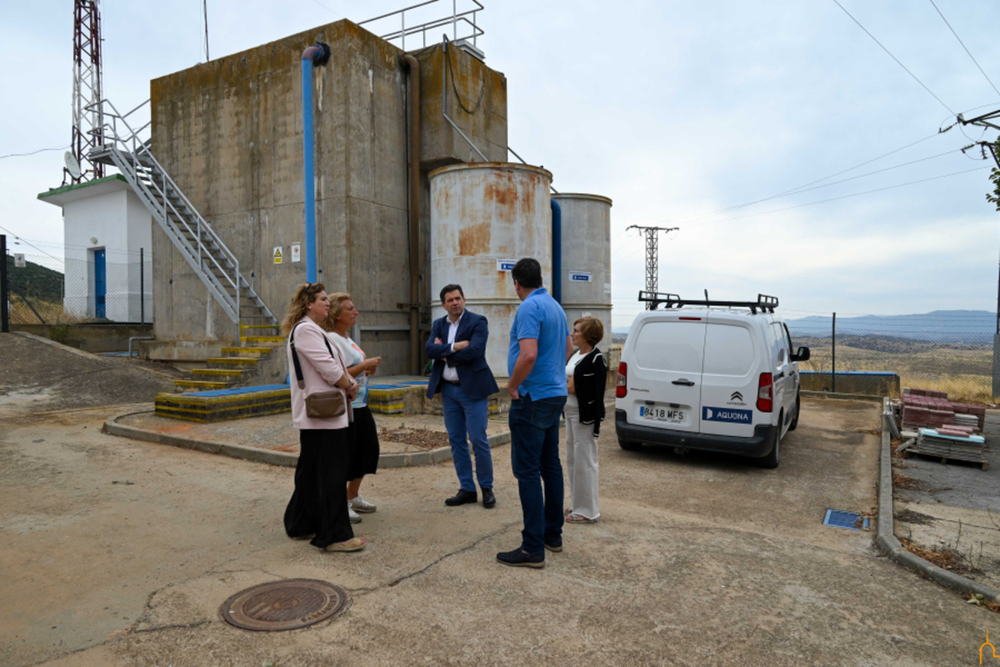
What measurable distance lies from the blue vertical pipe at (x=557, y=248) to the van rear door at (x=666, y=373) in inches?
319

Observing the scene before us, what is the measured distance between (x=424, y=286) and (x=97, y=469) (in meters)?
8.80

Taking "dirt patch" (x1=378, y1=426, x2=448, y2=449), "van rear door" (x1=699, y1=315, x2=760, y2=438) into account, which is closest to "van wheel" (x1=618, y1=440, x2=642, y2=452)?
"van rear door" (x1=699, y1=315, x2=760, y2=438)

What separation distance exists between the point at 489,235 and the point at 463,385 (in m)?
7.73

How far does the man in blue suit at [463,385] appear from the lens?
5289 mm

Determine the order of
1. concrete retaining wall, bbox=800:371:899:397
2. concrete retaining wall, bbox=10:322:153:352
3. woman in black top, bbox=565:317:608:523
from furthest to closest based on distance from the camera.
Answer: concrete retaining wall, bbox=800:371:899:397
concrete retaining wall, bbox=10:322:153:352
woman in black top, bbox=565:317:608:523

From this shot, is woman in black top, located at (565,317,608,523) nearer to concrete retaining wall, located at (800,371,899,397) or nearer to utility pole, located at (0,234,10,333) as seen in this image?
concrete retaining wall, located at (800,371,899,397)

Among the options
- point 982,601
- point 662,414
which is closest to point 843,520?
point 982,601

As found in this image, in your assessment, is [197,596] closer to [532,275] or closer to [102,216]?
[532,275]

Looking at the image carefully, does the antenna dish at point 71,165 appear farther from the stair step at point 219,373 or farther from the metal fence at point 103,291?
the stair step at point 219,373

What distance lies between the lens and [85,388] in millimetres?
12242

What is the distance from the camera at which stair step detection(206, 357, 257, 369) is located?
1180cm

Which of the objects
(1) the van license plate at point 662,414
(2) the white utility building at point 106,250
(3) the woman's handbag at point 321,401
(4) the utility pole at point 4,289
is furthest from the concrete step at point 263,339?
(3) the woman's handbag at point 321,401

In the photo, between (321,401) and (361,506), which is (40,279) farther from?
(321,401)

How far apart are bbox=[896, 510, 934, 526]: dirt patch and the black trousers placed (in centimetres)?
448
